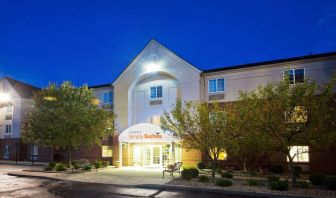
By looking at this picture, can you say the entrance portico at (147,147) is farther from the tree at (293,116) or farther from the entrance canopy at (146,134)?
the tree at (293,116)

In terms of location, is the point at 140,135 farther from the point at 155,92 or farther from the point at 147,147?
the point at 155,92

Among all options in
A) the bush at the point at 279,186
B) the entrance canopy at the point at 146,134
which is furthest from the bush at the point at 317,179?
the entrance canopy at the point at 146,134

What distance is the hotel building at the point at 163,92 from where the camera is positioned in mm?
24812

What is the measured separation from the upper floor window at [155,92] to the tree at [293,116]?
1423cm

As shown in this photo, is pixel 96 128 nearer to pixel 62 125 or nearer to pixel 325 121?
pixel 62 125

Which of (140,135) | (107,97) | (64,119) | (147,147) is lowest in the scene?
(147,147)

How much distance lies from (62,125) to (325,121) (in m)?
20.3

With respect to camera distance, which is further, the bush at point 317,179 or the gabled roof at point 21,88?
the gabled roof at point 21,88

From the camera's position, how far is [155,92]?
30.9 metres

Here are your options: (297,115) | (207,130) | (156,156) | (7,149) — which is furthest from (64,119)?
(7,149)

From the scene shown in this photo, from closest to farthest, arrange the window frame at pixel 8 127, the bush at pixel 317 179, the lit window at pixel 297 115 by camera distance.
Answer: the lit window at pixel 297 115 → the bush at pixel 317 179 → the window frame at pixel 8 127

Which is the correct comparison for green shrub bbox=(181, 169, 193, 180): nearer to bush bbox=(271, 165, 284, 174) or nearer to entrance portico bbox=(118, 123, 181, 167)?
entrance portico bbox=(118, 123, 181, 167)

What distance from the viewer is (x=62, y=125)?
26.4 meters

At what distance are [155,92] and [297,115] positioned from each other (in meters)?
16.7
